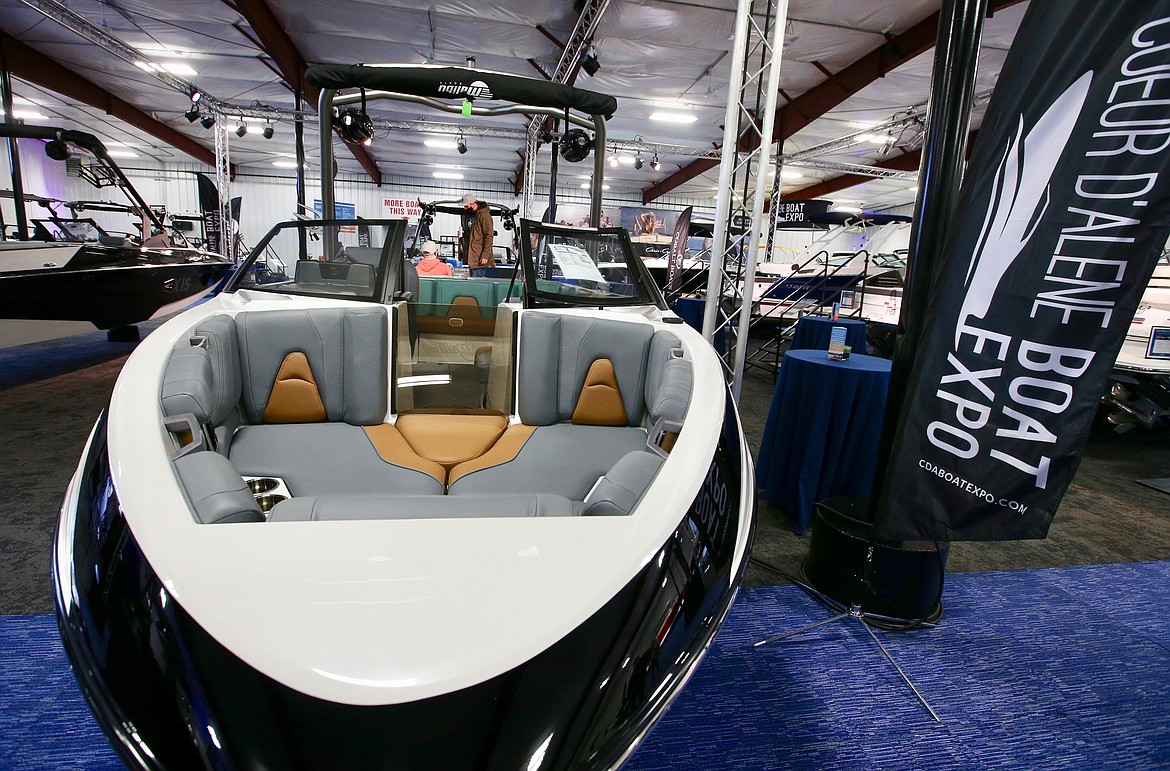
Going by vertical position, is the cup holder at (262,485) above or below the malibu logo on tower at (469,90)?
below

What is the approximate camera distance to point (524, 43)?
785 cm

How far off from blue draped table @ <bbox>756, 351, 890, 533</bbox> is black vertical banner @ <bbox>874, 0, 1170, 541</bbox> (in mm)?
784

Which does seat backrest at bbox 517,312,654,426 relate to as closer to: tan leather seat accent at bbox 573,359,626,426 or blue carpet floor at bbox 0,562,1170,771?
tan leather seat accent at bbox 573,359,626,426

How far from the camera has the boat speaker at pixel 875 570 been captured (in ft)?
6.21

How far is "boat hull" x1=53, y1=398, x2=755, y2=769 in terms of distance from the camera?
0.62 meters

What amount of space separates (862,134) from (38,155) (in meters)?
20.3

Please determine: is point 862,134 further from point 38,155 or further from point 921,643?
point 38,155

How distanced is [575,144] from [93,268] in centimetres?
405

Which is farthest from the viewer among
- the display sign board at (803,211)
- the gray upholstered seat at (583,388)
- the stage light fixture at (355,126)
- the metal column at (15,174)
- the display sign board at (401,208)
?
the display sign board at (401,208)

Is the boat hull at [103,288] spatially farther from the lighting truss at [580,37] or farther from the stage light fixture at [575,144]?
the lighting truss at [580,37]

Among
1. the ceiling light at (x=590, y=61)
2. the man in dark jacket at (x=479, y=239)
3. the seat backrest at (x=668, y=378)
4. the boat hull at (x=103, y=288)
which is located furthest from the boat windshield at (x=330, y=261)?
the ceiling light at (x=590, y=61)

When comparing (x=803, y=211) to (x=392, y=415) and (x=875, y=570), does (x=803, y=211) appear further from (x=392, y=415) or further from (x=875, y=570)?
(x=392, y=415)

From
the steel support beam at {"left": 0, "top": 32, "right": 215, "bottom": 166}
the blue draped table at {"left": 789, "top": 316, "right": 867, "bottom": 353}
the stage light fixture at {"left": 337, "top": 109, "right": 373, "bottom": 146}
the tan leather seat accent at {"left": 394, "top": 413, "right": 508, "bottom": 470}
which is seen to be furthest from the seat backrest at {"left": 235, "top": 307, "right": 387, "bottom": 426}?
the steel support beam at {"left": 0, "top": 32, "right": 215, "bottom": 166}

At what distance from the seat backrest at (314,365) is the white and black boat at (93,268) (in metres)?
3.27
